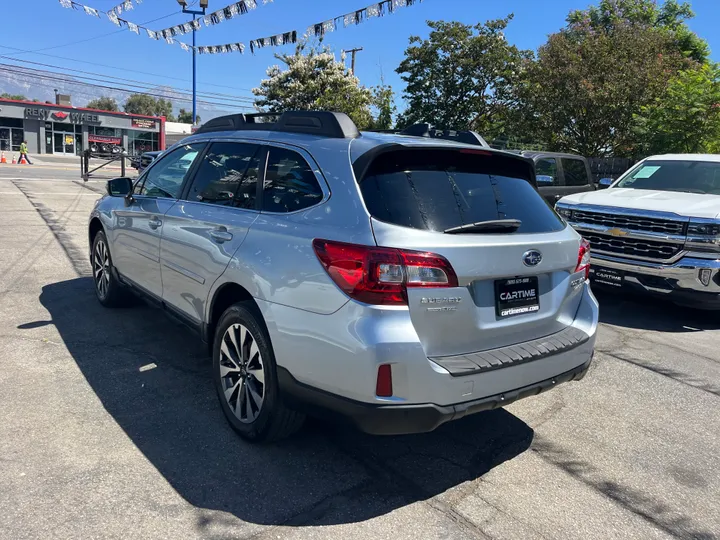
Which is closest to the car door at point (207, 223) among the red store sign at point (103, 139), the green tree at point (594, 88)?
the green tree at point (594, 88)

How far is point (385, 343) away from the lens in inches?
103

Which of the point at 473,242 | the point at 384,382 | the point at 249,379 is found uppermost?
the point at 473,242

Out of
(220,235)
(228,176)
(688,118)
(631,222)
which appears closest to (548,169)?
(631,222)

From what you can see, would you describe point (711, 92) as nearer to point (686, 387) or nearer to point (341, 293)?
point (686, 387)

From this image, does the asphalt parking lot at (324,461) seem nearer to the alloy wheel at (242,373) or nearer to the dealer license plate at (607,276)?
the alloy wheel at (242,373)

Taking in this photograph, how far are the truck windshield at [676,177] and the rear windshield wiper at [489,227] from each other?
5.66 meters

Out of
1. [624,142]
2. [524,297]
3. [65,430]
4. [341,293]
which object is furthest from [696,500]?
[624,142]

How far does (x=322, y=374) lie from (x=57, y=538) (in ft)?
4.37

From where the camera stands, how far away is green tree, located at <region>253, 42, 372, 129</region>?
100 ft

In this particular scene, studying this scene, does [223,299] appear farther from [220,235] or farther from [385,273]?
[385,273]

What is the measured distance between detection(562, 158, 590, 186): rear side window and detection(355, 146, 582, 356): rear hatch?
30.1ft

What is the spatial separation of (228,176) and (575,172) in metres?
10.2

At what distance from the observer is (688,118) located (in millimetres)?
14812

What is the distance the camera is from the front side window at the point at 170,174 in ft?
14.5
